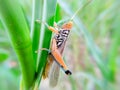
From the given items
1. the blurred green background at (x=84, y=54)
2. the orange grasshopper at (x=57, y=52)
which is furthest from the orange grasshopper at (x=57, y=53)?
the blurred green background at (x=84, y=54)

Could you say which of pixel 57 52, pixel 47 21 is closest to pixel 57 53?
pixel 57 52

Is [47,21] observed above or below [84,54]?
above

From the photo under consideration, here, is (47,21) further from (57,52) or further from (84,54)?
(84,54)

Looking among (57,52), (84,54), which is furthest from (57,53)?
(84,54)

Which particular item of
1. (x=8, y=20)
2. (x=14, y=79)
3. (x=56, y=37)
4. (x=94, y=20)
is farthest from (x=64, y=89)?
(x=8, y=20)

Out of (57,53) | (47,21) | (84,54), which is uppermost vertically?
(47,21)

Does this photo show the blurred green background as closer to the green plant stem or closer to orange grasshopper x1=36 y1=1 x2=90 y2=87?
orange grasshopper x1=36 y1=1 x2=90 y2=87

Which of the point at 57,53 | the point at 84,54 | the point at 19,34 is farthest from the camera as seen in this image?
the point at 84,54

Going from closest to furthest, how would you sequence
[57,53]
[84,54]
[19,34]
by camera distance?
1. [19,34]
2. [57,53]
3. [84,54]

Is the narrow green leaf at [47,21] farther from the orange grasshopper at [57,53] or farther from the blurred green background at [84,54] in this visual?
the blurred green background at [84,54]

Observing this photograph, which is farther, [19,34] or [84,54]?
[84,54]
